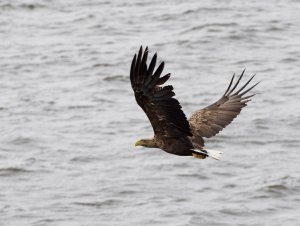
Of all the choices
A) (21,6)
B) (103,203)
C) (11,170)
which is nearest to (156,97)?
(103,203)

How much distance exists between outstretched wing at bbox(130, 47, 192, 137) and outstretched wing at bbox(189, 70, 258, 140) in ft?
3.49

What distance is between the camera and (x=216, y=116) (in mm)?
13328

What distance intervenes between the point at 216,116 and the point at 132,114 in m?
7.92

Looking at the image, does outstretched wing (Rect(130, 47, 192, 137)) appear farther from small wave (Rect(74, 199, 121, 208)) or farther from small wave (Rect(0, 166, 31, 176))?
small wave (Rect(0, 166, 31, 176))

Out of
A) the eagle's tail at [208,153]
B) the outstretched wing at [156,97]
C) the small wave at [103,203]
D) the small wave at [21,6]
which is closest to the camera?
the outstretched wing at [156,97]

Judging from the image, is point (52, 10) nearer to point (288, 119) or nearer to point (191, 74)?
point (191, 74)

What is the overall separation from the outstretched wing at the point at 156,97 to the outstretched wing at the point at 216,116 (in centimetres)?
106

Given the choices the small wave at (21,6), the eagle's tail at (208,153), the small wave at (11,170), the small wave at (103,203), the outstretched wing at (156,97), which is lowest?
the small wave at (103,203)

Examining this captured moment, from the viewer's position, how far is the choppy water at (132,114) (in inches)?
714

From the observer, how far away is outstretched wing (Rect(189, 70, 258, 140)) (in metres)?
13.0

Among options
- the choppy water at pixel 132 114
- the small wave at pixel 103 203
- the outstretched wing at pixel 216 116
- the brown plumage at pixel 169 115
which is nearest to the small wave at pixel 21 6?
the choppy water at pixel 132 114

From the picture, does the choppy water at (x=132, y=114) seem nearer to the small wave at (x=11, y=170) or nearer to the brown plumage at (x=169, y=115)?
the small wave at (x=11, y=170)

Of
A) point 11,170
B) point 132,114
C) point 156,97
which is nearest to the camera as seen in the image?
point 156,97

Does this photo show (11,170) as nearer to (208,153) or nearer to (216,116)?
(216,116)
